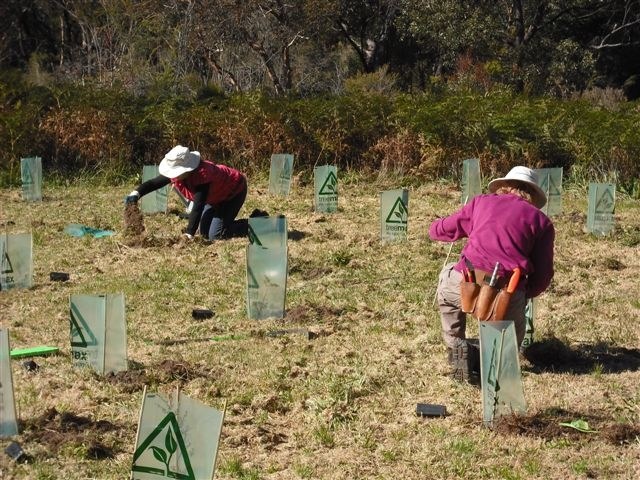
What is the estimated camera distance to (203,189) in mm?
10594

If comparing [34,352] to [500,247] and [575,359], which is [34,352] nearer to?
[500,247]

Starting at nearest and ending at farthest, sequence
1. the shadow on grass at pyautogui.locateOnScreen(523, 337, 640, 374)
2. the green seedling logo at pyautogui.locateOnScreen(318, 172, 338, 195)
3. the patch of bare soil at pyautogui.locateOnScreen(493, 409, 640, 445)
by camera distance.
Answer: the patch of bare soil at pyautogui.locateOnScreen(493, 409, 640, 445), the shadow on grass at pyautogui.locateOnScreen(523, 337, 640, 374), the green seedling logo at pyautogui.locateOnScreen(318, 172, 338, 195)

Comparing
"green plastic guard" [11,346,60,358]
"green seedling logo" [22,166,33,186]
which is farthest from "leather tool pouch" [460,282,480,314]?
"green seedling logo" [22,166,33,186]

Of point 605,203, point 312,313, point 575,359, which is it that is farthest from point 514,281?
point 605,203

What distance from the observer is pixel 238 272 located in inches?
376

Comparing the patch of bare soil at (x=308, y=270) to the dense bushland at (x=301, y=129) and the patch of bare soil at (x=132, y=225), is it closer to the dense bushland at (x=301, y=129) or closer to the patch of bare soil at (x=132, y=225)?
the patch of bare soil at (x=132, y=225)

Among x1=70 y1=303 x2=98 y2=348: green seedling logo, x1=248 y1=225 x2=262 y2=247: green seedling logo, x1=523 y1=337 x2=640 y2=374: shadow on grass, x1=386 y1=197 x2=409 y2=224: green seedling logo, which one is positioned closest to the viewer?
x1=70 y1=303 x2=98 y2=348: green seedling logo

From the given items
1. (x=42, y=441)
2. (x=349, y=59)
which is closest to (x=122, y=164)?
(x=42, y=441)

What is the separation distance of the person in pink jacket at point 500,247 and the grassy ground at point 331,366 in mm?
260

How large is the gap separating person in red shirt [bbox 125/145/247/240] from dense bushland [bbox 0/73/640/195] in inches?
162

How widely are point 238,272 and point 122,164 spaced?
613 cm

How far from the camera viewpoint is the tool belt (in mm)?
6258

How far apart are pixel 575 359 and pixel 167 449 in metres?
3.34

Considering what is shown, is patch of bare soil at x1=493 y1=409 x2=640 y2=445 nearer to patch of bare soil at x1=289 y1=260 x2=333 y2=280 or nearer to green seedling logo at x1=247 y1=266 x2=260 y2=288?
green seedling logo at x1=247 y1=266 x2=260 y2=288
